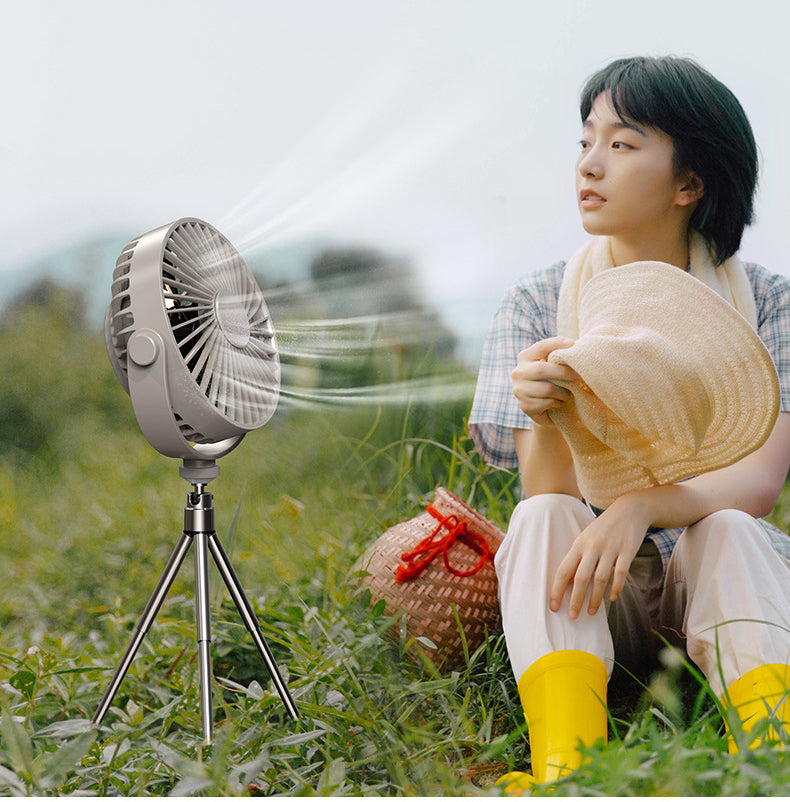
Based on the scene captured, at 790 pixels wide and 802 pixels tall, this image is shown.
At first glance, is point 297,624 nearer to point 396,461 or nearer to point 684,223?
point 396,461

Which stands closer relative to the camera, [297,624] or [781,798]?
[781,798]

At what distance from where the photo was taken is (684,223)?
1.29 metres

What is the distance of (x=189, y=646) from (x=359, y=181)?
2.66ft

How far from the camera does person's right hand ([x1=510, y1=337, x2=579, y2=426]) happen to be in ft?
3.30

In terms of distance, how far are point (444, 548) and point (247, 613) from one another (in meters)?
0.31

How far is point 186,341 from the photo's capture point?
105 centimetres

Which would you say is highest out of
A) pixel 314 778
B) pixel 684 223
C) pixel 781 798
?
pixel 684 223

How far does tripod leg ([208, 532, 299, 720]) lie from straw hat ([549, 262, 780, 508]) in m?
0.44

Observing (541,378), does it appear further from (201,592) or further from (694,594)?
(201,592)

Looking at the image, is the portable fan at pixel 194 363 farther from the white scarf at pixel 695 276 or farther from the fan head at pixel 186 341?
the white scarf at pixel 695 276

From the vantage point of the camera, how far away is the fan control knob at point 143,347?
1.00 metres

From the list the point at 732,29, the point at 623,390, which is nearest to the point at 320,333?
the point at 623,390

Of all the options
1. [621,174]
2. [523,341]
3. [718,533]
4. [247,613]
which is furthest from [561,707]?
[621,174]

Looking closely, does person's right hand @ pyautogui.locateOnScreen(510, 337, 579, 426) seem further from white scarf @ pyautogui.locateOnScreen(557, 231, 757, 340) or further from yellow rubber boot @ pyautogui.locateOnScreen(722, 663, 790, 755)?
yellow rubber boot @ pyautogui.locateOnScreen(722, 663, 790, 755)
